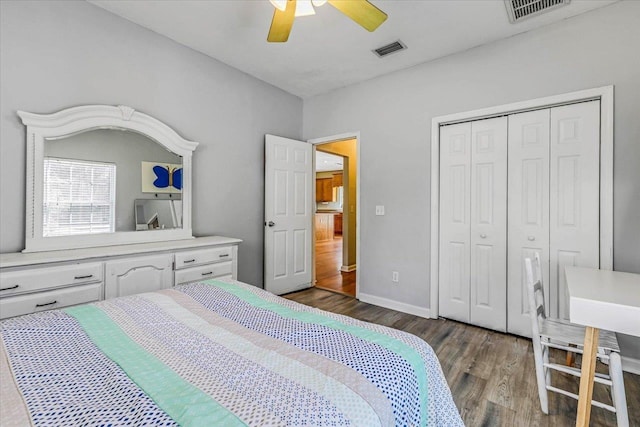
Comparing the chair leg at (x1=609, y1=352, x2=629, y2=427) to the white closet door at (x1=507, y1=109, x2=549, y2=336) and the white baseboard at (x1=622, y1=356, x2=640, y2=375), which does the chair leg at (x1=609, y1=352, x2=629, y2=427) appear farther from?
the white closet door at (x1=507, y1=109, x2=549, y2=336)

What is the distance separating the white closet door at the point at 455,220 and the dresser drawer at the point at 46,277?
3032 millimetres

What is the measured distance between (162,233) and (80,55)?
1.56m

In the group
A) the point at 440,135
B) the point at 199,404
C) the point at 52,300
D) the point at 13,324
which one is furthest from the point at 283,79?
the point at 199,404

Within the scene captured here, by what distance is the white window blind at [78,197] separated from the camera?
2238 millimetres

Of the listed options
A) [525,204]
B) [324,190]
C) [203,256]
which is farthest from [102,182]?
[324,190]

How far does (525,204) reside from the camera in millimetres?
2643

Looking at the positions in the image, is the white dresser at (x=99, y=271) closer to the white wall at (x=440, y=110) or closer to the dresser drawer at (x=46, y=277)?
the dresser drawer at (x=46, y=277)

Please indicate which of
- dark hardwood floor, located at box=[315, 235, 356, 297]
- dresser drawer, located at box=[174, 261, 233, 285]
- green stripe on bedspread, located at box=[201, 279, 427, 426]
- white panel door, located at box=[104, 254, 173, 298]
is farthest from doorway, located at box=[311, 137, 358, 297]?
green stripe on bedspread, located at box=[201, 279, 427, 426]

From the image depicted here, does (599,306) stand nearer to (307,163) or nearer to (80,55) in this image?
(307,163)

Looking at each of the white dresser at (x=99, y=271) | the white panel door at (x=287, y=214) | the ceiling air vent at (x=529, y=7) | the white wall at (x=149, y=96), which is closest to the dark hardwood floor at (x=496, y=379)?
the white panel door at (x=287, y=214)

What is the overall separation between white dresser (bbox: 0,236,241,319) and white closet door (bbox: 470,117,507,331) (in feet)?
7.92

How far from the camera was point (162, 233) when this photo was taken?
9.27 feet

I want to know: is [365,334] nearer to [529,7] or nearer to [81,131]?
[81,131]

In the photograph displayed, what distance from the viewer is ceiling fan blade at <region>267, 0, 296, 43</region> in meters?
1.77
